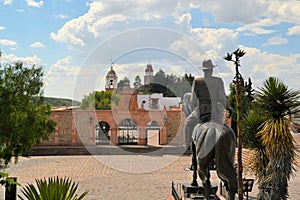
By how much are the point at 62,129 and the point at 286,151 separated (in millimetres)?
18802

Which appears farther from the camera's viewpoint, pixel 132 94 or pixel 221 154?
pixel 132 94

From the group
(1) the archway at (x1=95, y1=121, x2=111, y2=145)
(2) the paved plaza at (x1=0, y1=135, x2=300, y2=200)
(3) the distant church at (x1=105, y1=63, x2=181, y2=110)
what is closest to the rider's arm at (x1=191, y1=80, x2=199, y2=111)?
(2) the paved plaza at (x1=0, y1=135, x2=300, y2=200)

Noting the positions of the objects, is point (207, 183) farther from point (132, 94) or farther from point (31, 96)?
point (132, 94)

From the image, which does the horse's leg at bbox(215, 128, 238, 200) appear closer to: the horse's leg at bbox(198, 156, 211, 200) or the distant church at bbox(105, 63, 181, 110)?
the horse's leg at bbox(198, 156, 211, 200)

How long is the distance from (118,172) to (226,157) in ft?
31.6

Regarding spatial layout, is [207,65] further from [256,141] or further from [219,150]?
[256,141]

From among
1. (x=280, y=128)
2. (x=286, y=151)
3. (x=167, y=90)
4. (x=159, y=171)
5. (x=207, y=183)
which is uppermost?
(x=167, y=90)

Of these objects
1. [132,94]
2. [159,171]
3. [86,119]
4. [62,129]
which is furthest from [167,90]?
[159,171]

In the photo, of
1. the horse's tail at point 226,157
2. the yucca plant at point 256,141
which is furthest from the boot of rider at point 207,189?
the yucca plant at point 256,141

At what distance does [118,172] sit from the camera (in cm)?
1420

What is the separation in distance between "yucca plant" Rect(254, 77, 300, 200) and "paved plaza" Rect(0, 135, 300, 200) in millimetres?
2402

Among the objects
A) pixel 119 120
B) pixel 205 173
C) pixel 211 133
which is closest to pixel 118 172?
pixel 205 173

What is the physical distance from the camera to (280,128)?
22.5 feet

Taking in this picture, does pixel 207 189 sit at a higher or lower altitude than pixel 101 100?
lower
